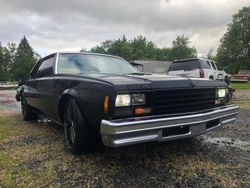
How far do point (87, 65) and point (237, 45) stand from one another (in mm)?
48200

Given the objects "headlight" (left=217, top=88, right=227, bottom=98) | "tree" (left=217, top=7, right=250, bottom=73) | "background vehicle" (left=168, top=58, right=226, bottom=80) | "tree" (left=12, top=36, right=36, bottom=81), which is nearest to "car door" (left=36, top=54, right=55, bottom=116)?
"headlight" (left=217, top=88, right=227, bottom=98)

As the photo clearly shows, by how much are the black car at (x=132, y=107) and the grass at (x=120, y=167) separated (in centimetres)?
33

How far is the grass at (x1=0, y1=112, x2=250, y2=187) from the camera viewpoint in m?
2.66

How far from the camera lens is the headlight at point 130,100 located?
2664 millimetres

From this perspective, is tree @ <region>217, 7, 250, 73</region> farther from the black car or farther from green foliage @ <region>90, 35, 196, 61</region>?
the black car

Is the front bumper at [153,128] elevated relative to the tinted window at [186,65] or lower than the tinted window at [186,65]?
lower

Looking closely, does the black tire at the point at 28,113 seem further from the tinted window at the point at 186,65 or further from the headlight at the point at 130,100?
the tinted window at the point at 186,65

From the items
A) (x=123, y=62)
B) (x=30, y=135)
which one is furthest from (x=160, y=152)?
(x=30, y=135)

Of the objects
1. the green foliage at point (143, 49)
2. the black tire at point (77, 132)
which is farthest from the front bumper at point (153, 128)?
the green foliage at point (143, 49)

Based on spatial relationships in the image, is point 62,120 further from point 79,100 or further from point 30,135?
point 30,135

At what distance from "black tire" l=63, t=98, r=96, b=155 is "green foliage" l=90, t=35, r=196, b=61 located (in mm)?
53752

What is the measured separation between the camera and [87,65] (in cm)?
429

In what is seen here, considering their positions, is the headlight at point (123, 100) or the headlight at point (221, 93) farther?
the headlight at point (221, 93)

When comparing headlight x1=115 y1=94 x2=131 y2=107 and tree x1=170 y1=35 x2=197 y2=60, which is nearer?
headlight x1=115 y1=94 x2=131 y2=107
